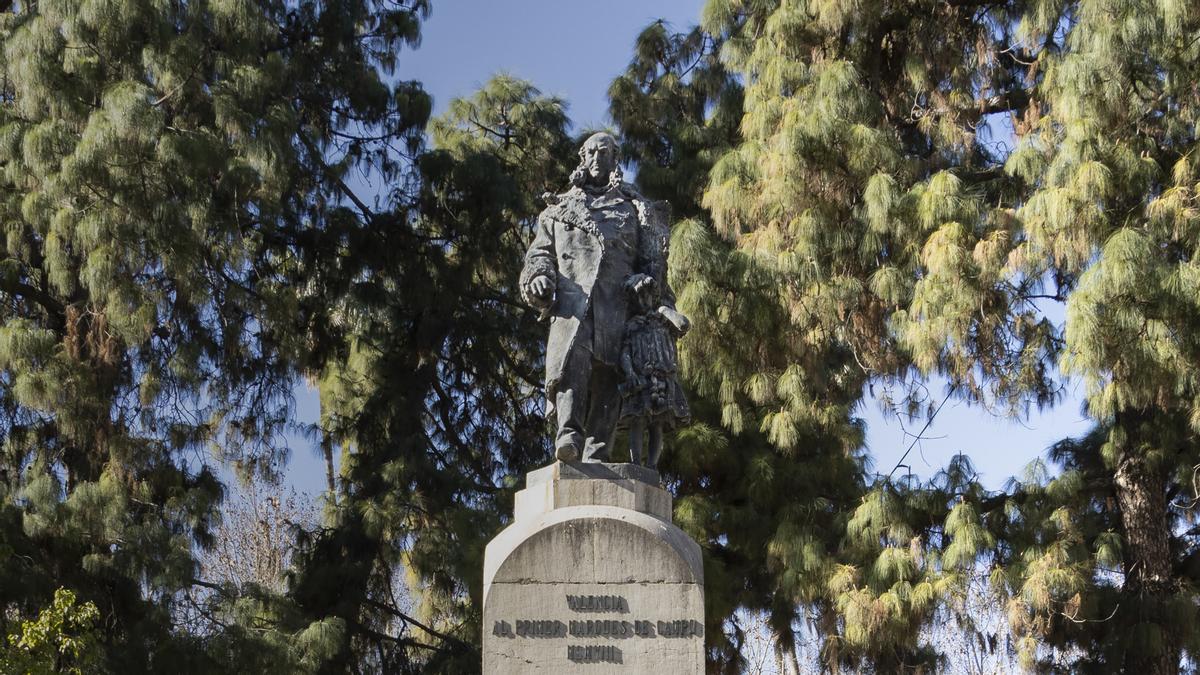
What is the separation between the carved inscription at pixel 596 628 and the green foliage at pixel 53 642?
4908 mm

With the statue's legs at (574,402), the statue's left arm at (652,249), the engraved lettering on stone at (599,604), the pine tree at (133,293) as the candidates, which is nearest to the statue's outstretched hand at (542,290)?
the statue's legs at (574,402)

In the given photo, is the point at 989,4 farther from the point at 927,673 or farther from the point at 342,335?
the point at 342,335

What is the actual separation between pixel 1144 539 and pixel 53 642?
8063 mm

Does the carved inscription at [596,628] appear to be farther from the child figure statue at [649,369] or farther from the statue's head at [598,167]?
the statue's head at [598,167]

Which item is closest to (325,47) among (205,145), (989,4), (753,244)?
(205,145)

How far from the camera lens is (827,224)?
1290cm

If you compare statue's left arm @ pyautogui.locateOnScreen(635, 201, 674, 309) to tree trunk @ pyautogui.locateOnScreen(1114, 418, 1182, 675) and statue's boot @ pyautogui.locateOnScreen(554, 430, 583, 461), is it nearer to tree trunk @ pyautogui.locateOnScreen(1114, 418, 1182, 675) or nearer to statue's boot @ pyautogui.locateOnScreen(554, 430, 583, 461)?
statue's boot @ pyautogui.locateOnScreen(554, 430, 583, 461)

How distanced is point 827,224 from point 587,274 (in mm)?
5270

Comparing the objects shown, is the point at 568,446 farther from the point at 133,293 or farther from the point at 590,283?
the point at 133,293

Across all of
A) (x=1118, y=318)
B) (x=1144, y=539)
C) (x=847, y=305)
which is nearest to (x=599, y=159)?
(x=1118, y=318)

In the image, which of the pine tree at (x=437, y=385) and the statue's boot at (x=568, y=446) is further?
the pine tree at (x=437, y=385)

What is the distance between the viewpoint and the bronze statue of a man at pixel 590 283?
7809 millimetres

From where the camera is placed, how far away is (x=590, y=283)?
26.1ft

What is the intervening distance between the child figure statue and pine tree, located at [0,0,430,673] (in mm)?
5697
